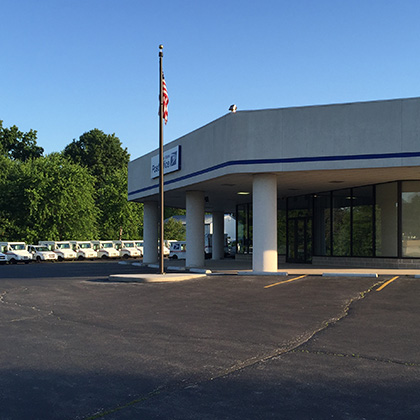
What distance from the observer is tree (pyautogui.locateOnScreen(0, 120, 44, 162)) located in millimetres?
83438

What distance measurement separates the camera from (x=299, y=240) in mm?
31984

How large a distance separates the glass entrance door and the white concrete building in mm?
62

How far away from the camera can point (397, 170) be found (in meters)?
21.4

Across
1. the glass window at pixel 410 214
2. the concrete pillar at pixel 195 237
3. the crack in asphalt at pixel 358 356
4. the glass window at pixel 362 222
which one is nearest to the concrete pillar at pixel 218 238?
the concrete pillar at pixel 195 237

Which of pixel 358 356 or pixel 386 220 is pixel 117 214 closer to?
pixel 386 220

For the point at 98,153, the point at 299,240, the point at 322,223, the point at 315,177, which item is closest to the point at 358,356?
the point at 315,177

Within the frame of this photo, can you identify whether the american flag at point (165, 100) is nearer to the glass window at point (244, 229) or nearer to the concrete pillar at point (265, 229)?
the concrete pillar at point (265, 229)

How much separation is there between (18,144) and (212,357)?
276 feet

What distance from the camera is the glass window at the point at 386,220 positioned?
80.6ft

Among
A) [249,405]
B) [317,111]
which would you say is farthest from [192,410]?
[317,111]

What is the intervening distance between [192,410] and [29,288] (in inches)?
565

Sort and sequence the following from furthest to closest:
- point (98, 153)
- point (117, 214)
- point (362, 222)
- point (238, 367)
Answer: point (98, 153) → point (117, 214) → point (362, 222) → point (238, 367)

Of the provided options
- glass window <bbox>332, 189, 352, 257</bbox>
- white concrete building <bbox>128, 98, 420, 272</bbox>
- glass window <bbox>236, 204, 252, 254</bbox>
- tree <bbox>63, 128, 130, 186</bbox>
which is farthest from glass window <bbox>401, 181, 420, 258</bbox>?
tree <bbox>63, 128, 130, 186</bbox>

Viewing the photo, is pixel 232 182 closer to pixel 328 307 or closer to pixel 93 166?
pixel 328 307
